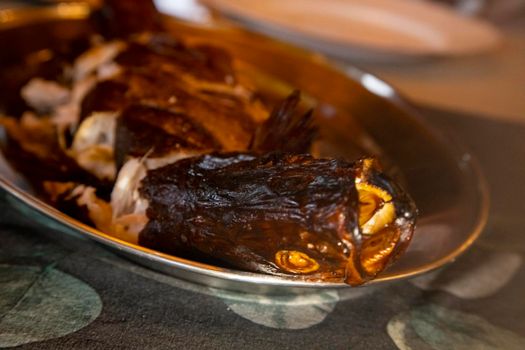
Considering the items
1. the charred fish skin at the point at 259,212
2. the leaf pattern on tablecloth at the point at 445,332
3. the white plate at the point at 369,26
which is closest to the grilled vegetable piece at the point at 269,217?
the charred fish skin at the point at 259,212

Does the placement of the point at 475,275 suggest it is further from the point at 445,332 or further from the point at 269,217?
the point at 269,217

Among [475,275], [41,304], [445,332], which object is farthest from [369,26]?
[41,304]

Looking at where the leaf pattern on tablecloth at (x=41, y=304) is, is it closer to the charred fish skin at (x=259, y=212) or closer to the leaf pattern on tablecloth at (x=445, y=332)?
the charred fish skin at (x=259, y=212)

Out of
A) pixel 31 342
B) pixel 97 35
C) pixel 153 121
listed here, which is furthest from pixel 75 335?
pixel 97 35

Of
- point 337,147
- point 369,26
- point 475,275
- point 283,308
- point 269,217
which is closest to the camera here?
point 269,217

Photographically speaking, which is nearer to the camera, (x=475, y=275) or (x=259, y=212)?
(x=259, y=212)

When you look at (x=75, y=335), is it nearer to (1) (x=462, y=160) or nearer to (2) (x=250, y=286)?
(2) (x=250, y=286)

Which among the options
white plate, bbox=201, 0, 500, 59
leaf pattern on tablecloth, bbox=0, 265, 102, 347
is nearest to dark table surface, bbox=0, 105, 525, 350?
leaf pattern on tablecloth, bbox=0, 265, 102, 347

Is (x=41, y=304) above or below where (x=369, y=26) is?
below
